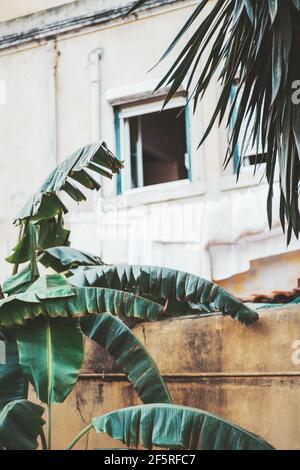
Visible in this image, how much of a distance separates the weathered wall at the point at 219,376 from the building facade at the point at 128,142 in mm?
2768

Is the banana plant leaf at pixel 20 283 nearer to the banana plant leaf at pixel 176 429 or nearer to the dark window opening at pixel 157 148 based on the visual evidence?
the banana plant leaf at pixel 176 429

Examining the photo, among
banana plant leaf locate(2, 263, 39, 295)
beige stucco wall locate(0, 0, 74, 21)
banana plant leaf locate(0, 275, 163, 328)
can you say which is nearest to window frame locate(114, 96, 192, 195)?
beige stucco wall locate(0, 0, 74, 21)

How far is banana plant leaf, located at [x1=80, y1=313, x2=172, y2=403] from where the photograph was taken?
752 cm

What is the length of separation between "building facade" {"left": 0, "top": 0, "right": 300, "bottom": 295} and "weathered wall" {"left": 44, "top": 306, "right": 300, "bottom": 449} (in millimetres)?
2768

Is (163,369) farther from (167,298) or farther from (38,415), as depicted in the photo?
(38,415)

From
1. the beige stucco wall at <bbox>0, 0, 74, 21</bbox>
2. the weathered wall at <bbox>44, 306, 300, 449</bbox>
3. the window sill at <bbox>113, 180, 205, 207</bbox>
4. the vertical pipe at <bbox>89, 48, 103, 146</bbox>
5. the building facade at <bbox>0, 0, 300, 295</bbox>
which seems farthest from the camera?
the beige stucco wall at <bbox>0, 0, 74, 21</bbox>

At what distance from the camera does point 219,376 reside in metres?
8.51

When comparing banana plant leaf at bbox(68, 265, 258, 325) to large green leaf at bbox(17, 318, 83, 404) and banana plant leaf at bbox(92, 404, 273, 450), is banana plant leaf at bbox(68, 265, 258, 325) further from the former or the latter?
banana plant leaf at bbox(92, 404, 273, 450)

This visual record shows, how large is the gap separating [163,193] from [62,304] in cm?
513

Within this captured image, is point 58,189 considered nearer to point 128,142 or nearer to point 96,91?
point 128,142

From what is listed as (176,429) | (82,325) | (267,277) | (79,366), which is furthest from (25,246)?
(267,277)
